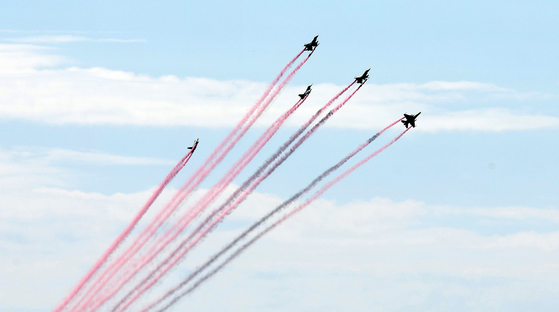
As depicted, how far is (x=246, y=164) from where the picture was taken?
17375cm

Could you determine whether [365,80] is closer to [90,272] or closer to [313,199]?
[313,199]

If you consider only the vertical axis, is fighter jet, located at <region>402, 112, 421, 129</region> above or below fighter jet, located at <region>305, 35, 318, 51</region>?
below

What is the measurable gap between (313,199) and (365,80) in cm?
1628

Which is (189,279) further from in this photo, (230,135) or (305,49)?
(305,49)

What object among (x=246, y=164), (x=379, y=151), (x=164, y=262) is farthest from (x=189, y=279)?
(x=379, y=151)

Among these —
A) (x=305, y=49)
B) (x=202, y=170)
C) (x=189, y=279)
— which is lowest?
(x=189, y=279)

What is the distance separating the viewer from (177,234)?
576 feet

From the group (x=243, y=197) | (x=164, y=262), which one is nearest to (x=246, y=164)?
(x=243, y=197)

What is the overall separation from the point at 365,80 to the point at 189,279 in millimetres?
33423

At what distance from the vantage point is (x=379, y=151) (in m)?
176

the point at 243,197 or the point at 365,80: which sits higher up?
the point at 365,80

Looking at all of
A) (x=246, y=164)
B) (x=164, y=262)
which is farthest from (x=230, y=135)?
(x=164, y=262)

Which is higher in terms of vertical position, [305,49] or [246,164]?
[305,49]

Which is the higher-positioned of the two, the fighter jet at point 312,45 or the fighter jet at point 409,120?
the fighter jet at point 312,45
